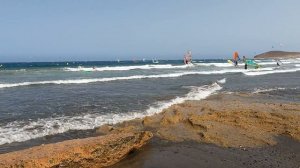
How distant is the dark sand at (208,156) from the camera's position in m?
6.60

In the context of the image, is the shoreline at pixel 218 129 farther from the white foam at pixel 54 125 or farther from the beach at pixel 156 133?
the white foam at pixel 54 125

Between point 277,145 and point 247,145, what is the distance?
2.35 feet

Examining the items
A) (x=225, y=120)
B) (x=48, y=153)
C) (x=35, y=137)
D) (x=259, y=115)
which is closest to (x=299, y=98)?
(x=259, y=115)

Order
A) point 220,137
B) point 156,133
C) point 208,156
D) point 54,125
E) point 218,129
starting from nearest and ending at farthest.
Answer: point 208,156 < point 220,137 < point 156,133 < point 218,129 < point 54,125

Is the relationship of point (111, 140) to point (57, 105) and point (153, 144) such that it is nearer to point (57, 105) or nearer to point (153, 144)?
point (153, 144)

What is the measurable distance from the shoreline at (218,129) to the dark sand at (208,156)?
22mm

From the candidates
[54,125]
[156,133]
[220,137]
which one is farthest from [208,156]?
[54,125]

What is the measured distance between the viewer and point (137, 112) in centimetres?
1215

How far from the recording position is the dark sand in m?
6.60

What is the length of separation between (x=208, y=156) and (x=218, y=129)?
6.82 feet

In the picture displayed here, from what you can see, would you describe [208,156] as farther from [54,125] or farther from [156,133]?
[54,125]

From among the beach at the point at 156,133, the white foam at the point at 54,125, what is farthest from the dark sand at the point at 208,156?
the white foam at the point at 54,125

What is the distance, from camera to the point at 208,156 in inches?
280

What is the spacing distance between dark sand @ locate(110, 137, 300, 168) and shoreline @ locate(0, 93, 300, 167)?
22 millimetres
